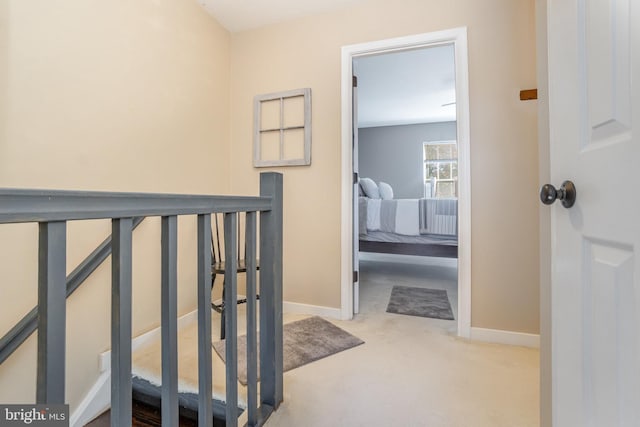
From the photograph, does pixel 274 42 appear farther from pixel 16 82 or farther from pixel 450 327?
pixel 450 327

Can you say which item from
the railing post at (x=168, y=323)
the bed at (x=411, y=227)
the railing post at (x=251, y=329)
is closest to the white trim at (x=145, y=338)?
the railing post at (x=251, y=329)

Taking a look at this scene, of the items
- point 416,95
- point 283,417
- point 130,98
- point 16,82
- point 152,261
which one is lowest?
point 283,417

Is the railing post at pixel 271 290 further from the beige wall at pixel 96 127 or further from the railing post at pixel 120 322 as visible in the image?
the beige wall at pixel 96 127

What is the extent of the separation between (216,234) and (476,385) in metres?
1.98

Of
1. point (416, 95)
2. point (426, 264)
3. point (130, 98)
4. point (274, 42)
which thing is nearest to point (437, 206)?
point (426, 264)

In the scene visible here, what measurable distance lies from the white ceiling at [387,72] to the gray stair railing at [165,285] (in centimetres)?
177

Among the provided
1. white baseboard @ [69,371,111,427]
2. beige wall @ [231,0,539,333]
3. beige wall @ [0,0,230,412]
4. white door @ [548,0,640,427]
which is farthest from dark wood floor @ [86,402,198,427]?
white door @ [548,0,640,427]

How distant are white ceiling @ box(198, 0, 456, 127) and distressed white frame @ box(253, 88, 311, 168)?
604 mm

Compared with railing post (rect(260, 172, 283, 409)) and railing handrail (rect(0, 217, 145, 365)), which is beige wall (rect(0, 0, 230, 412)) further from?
railing post (rect(260, 172, 283, 409))

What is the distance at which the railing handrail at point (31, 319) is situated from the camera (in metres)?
1.15

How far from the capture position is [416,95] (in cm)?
430

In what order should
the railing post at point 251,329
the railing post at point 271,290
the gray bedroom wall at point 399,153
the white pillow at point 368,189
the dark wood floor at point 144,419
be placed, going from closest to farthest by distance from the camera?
the railing post at point 251,329
the railing post at point 271,290
the dark wood floor at point 144,419
the white pillow at point 368,189
the gray bedroom wall at point 399,153

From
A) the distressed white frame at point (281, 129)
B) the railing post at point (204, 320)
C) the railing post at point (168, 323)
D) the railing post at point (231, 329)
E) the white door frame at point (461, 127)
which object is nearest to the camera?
the railing post at point (168, 323)

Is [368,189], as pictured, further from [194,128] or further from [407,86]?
[194,128]
